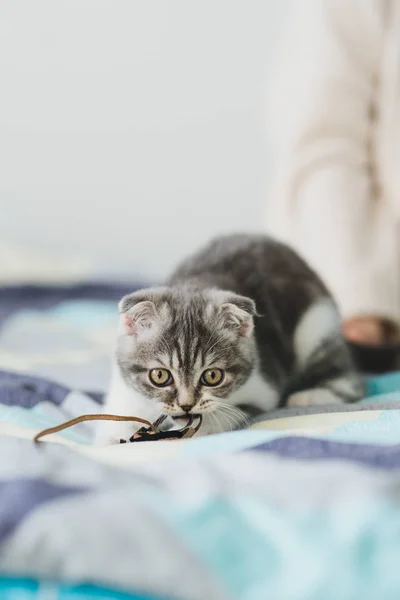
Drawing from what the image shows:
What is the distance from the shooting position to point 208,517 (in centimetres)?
73

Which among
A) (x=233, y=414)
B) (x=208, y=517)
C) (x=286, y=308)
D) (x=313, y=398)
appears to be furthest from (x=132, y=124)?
(x=208, y=517)

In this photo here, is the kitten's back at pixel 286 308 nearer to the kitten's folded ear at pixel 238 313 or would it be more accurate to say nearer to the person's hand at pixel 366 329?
the kitten's folded ear at pixel 238 313

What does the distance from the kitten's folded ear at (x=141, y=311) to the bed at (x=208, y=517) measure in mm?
247

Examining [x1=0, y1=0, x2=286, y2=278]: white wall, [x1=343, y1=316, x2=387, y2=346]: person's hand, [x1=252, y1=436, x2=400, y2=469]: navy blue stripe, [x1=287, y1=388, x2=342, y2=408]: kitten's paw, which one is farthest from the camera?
[x1=0, y1=0, x2=286, y2=278]: white wall

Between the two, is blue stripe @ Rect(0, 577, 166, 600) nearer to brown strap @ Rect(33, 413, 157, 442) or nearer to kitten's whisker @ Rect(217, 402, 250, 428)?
brown strap @ Rect(33, 413, 157, 442)

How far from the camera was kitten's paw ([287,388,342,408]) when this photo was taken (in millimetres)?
1299

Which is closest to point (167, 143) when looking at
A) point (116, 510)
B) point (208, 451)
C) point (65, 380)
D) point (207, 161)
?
point (207, 161)

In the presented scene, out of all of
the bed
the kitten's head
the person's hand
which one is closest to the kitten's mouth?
the kitten's head

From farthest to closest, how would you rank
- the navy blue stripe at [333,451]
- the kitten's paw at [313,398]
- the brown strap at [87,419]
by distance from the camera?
the kitten's paw at [313,398]
the brown strap at [87,419]
the navy blue stripe at [333,451]

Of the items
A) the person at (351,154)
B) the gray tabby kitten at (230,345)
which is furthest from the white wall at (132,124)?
the gray tabby kitten at (230,345)

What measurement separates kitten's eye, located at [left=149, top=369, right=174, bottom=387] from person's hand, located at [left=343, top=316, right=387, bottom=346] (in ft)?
3.16

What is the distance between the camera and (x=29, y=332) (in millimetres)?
1899

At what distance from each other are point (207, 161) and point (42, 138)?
2.20 ft

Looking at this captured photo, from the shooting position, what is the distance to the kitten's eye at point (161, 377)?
3.67 feet
